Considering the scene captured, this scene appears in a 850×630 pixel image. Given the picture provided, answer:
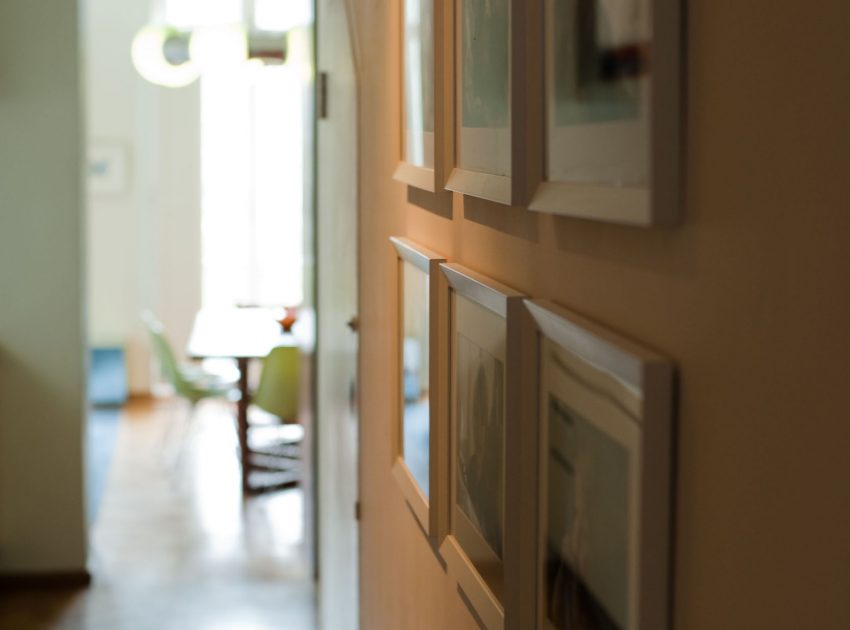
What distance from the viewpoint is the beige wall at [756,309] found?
65cm

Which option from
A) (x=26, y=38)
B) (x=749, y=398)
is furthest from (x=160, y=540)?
(x=749, y=398)

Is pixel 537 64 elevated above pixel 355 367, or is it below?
above

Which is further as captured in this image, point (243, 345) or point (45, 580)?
point (243, 345)

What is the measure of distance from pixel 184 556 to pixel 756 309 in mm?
5381

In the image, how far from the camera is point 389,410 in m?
2.44

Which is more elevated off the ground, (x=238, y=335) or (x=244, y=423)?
(x=238, y=335)

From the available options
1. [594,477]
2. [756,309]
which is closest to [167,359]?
[594,477]

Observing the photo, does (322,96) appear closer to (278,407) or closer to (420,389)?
(420,389)

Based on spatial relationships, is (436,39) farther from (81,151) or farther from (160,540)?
(160,540)

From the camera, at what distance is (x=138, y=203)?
392 inches

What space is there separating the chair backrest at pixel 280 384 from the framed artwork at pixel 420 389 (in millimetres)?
4744

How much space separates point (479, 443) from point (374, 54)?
1.38 meters

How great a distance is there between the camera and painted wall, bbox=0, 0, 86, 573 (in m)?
5.19

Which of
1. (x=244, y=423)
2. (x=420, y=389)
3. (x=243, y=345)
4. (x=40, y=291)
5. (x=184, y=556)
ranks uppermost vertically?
(x=420, y=389)
